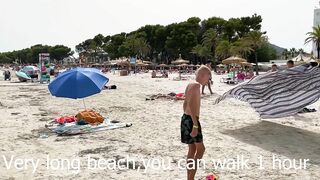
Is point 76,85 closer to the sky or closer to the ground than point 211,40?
closer to the ground

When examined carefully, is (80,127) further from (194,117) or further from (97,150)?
(194,117)

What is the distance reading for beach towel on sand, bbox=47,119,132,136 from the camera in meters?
9.17

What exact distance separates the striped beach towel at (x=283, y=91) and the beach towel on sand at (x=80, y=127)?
3.11 metres

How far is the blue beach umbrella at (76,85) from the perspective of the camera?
31.3ft

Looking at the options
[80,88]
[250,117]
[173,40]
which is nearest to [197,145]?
[80,88]

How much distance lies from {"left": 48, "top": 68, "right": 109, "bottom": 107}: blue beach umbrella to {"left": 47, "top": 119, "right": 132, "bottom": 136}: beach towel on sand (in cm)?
79

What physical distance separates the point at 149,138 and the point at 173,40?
68238mm

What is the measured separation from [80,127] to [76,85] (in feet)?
3.52

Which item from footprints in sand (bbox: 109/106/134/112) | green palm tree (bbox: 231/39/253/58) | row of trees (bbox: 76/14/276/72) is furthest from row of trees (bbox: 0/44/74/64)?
footprints in sand (bbox: 109/106/134/112)

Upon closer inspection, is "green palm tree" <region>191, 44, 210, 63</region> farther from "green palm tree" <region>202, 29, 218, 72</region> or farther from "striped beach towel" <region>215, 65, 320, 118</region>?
"striped beach towel" <region>215, 65, 320, 118</region>

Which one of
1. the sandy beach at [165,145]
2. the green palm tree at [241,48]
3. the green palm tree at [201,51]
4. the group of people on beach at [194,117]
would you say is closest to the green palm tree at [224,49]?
the green palm tree at [241,48]

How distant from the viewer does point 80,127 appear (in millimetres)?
9570

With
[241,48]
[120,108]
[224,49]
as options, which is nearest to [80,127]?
[120,108]

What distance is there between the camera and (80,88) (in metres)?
9.56
